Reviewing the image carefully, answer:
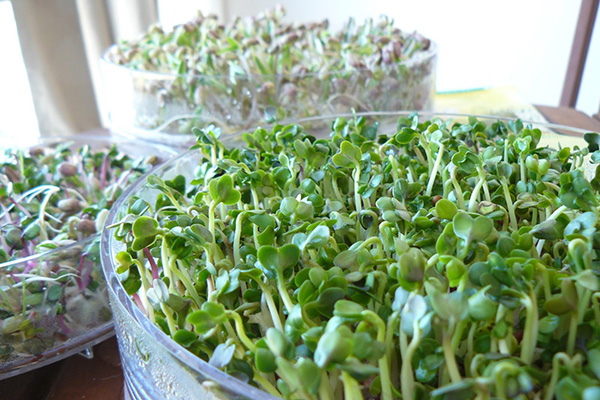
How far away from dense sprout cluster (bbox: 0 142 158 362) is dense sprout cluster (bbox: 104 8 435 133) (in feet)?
1.09

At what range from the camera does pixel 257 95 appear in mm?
1066

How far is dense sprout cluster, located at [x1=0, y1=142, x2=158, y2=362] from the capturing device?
1.82ft

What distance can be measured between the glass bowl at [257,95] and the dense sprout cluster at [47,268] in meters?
0.32

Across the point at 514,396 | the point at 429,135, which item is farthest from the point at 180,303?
the point at 429,135

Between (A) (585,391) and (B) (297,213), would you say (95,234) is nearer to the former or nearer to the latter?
(B) (297,213)

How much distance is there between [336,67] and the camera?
1.16 m

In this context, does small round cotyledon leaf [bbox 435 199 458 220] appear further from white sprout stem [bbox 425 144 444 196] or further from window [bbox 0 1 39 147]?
window [bbox 0 1 39 147]

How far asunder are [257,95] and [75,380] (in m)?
0.65

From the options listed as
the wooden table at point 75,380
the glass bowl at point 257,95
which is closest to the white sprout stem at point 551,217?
the wooden table at point 75,380

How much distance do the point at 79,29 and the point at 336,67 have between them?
4.52ft

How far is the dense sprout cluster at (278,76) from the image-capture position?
41.7 inches

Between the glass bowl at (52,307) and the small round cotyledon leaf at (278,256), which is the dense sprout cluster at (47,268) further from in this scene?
the small round cotyledon leaf at (278,256)

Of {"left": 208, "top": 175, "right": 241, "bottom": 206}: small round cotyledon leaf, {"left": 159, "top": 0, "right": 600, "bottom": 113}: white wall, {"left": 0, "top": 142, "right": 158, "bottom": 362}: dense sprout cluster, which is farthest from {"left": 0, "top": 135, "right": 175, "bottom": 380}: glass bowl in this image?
{"left": 159, "top": 0, "right": 600, "bottom": 113}: white wall

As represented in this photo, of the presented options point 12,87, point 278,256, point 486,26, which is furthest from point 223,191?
point 486,26
